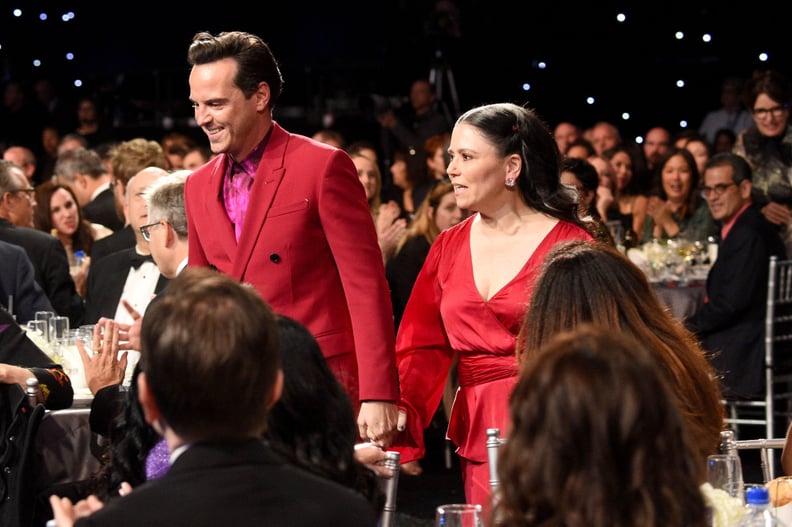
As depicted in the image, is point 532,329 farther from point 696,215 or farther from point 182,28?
point 182,28

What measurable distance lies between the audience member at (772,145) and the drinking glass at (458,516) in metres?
5.84

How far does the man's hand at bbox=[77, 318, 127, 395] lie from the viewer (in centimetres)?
Result: 373

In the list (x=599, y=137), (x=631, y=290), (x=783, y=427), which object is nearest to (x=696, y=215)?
(x=783, y=427)

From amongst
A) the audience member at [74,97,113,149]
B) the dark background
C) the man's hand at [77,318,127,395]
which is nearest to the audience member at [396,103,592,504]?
the man's hand at [77,318,127,395]

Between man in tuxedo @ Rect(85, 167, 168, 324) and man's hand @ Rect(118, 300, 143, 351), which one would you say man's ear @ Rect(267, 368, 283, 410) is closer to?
man's hand @ Rect(118, 300, 143, 351)

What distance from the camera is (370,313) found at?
3.24 meters

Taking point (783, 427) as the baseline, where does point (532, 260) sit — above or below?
above

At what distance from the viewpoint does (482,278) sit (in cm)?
342

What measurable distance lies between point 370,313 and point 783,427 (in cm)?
445

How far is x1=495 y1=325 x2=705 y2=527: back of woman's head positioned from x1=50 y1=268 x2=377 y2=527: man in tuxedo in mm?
314

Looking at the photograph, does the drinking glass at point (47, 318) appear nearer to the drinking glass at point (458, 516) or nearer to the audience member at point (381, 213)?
the audience member at point (381, 213)

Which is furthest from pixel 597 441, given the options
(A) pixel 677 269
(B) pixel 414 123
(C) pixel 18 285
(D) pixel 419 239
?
(B) pixel 414 123

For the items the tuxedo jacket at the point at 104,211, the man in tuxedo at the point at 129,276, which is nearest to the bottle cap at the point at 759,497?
the man in tuxedo at the point at 129,276

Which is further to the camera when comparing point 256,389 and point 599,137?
point 599,137
